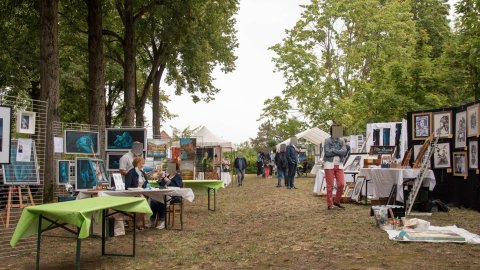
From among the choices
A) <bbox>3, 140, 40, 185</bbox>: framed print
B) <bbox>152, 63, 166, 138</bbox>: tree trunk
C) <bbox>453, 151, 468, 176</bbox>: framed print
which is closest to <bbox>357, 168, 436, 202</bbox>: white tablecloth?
<bbox>453, 151, 468, 176</bbox>: framed print

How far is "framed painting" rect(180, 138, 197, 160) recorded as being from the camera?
19.0m

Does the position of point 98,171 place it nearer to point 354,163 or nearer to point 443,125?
point 443,125

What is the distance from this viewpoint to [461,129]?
1220 centimetres

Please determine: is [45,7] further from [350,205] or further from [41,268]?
[350,205]

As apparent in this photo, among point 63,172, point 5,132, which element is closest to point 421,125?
point 63,172

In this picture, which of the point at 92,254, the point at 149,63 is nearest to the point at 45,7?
the point at 92,254

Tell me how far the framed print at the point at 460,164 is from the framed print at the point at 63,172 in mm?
8641

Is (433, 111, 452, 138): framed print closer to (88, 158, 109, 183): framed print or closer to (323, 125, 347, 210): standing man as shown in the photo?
(323, 125, 347, 210): standing man

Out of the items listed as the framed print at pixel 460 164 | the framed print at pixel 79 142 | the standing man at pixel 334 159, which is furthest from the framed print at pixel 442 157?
the framed print at pixel 79 142

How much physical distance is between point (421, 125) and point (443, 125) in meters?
0.53

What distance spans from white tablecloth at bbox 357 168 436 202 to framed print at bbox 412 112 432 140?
1641mm

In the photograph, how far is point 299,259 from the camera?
21.6 feet

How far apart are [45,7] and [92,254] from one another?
6.13 metres

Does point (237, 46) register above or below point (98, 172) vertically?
above
